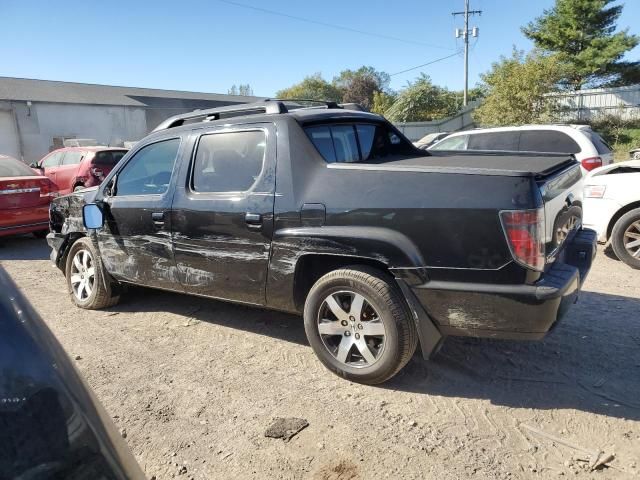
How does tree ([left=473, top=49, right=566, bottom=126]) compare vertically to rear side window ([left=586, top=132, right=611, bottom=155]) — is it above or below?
above

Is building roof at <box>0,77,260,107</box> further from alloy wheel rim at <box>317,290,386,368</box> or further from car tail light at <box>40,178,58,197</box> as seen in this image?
alloy wheel rim at <box>317,290,386,368</box>

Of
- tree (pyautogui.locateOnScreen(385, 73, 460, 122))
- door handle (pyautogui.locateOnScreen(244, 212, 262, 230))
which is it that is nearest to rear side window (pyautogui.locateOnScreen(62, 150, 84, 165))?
door handle (pyautogui.locateOnScreen(244, 212, 262, 230))

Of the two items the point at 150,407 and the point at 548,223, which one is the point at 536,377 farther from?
A: the point at 150,407

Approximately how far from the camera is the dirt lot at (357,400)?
2.56 meters

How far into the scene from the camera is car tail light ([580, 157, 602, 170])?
7.65 meters

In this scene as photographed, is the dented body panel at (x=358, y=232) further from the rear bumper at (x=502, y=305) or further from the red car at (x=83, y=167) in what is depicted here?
the red car at (x=83, y=167)

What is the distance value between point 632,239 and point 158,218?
17.9 feet

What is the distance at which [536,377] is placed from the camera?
3346 millimetres

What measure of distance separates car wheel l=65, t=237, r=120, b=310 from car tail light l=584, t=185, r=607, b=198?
5.71 m

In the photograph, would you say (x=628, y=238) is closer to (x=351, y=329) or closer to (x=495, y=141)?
(x=495, y=141)

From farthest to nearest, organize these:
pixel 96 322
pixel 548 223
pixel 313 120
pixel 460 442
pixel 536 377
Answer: pixel 96 322
pixel 313 120
pixel 536 377
pixel 548 223
pixel 460 442

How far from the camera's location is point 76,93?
3266 cm

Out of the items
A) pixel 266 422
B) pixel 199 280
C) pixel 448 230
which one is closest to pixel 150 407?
pixel 266 422

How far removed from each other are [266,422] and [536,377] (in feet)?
6.08
